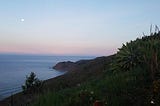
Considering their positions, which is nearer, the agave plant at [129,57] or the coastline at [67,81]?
the agave plant at [129,57]

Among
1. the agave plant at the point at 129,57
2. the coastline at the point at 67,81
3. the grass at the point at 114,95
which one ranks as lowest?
the coastline at the point at 67,81

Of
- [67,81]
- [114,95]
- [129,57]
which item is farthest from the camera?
[67,81]

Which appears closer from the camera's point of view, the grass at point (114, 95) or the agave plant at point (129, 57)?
the grass at point (114, 95)

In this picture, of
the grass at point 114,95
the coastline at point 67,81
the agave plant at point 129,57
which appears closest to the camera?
the grass at point 114,95

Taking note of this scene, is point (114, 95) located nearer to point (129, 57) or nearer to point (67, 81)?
point (129, 57)

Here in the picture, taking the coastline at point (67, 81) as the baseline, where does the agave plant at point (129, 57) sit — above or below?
above

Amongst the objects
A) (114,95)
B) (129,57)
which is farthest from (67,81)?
(114,95)

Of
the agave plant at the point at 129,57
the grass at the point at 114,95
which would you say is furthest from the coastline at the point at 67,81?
the grass at the point at 114,95

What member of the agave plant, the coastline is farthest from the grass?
the coastline

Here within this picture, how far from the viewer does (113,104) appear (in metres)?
6.43

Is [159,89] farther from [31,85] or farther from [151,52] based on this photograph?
[31,85]

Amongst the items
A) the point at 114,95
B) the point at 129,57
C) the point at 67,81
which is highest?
the point at 129,57

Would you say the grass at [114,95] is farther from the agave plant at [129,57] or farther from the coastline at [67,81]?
the coastline at [67,81]

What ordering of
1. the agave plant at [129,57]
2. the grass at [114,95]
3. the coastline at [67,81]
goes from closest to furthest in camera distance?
the grass at [114,95] < the agave plant at [129,57] < the coastline at [67,81]
